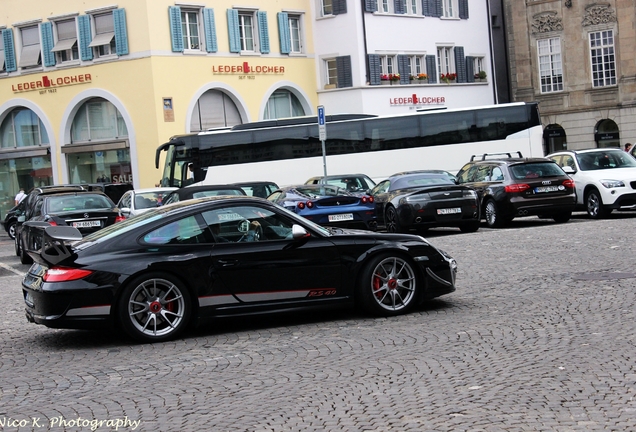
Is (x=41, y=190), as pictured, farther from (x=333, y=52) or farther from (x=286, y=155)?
(x=333, y=52)

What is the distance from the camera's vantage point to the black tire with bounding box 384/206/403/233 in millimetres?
22962

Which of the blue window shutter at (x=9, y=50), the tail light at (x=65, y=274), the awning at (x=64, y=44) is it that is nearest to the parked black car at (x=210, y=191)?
the tail light at (x=65, y=274)

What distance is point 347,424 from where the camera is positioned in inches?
241

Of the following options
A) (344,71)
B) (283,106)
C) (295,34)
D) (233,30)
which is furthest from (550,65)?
(233,30)

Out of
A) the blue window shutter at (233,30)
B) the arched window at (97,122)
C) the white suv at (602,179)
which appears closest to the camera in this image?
the white suv at (602,179)

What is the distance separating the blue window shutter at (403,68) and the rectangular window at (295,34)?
463cm

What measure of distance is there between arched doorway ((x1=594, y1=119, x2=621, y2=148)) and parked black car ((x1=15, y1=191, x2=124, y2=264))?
33.8 metres

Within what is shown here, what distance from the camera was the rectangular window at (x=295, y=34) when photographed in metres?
47.4

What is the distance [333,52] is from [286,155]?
11.9 metres

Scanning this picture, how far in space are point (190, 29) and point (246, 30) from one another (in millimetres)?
2994

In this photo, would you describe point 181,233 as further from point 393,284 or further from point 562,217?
point 562,217

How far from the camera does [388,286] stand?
10258 millimetres

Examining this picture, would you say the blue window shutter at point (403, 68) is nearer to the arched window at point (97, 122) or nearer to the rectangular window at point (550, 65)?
the rectangular window at point (550, 65)

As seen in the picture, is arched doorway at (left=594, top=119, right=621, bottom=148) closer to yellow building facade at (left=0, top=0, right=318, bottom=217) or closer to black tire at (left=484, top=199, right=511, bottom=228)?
yellow building facade at (left=0, top=0, right=318, bottom=217)
